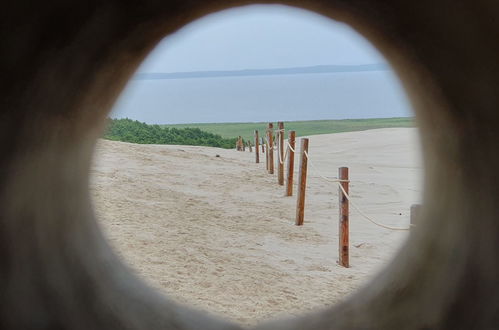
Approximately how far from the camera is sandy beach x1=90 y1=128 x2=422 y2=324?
6868 millimetres

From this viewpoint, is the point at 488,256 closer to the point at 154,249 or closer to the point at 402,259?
the point at 402,259

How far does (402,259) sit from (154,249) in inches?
203

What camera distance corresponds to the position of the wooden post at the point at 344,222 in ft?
25.1

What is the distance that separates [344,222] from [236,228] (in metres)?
2.96

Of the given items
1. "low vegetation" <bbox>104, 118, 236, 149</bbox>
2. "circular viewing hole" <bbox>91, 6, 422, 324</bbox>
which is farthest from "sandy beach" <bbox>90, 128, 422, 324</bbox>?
"low vegetation" <bbox>104, 118, 236, 149</bbox>

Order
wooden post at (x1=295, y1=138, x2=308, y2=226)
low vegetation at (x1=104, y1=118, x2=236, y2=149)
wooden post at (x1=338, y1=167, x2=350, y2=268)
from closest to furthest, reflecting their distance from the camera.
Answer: wooden post at (x1=338, y1=167, x2=350, y2=268) < wooden post at (x1=295, y1=138, x2=308, y2=226) < low vegetation at (x1=104, y1=118, x2=236, y2=149)

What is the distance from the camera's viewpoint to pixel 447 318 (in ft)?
10.2

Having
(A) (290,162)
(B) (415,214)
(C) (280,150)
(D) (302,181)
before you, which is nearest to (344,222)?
(D) (302,181)

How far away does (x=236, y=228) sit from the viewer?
404 inches

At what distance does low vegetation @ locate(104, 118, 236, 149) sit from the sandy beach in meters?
6.49

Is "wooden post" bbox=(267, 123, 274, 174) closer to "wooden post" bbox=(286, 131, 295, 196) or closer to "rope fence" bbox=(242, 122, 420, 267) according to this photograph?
"rope fence" bbox=(242, 122, 420, 267)

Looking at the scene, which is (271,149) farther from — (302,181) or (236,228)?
(236,228)

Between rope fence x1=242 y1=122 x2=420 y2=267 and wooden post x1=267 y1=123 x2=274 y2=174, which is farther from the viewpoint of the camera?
wooden post x1=267 y1=123 x2=274 y2=174

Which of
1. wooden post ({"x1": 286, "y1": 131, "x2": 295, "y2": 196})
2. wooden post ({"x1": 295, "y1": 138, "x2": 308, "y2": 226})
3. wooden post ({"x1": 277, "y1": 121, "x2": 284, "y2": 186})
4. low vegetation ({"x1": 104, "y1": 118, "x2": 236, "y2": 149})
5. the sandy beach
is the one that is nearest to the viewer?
the sandy beach
